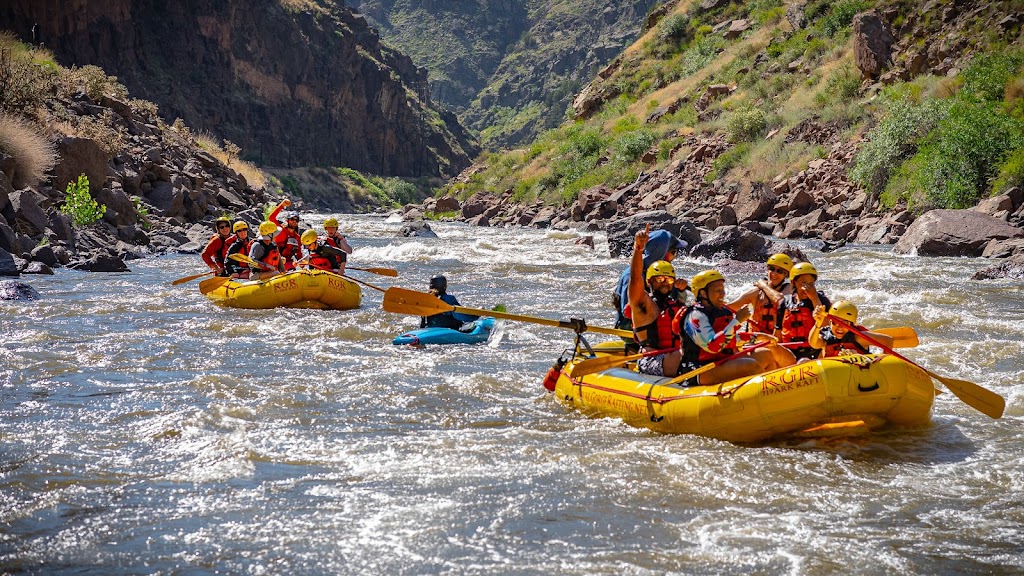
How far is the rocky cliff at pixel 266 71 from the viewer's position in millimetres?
59906

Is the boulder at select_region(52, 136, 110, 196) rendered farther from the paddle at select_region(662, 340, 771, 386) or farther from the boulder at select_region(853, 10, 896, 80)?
the boulder at select_region(853, 10, 896, 80)

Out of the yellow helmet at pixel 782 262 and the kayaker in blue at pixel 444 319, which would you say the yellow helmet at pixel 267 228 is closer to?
the kayaker in blue at pixel 444 319

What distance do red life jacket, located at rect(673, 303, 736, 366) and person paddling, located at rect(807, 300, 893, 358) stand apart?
604 millimetres

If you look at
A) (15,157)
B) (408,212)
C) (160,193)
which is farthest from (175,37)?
(15,157)

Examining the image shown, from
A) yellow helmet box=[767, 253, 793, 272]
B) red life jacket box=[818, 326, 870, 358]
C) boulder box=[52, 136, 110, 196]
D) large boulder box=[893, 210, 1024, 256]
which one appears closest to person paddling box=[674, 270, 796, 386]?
red life jacket box=[818, 326, 870, 358]

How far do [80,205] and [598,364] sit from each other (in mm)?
14573

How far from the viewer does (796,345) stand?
6.70 metres

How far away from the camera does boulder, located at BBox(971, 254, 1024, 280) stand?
13.9 metres

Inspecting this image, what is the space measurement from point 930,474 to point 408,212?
44.9 meters

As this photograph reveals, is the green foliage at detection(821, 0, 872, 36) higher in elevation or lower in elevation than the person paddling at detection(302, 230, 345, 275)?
higher

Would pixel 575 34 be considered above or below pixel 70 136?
above

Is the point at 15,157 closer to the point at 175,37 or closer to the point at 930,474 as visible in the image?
the point at 930,474

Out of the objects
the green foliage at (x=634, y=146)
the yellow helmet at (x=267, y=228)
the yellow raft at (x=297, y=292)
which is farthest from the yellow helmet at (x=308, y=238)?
the green foliage at (x=634, y=146)

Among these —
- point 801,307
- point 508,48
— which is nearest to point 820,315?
point 801,307
